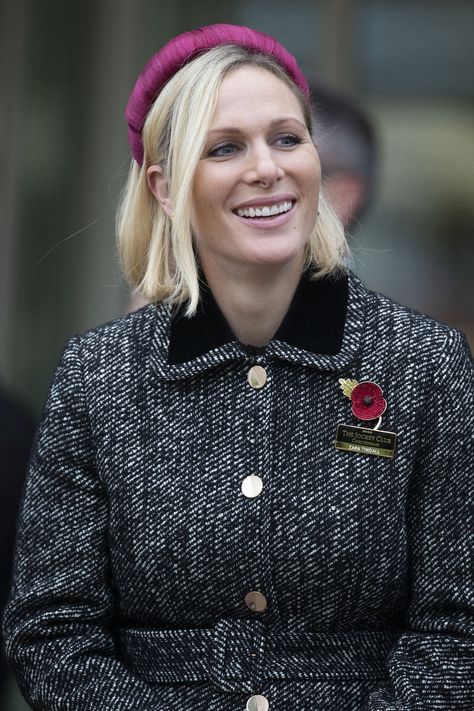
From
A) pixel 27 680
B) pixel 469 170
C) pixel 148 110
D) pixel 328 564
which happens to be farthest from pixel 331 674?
pixel 469 170

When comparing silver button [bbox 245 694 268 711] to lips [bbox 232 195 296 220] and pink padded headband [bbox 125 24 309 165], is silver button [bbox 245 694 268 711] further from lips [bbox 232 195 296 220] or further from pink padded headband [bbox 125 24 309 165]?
pink padded headband [bbox 125 24 309 165]

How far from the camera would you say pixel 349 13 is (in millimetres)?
5730

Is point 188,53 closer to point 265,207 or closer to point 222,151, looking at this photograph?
point 222,151

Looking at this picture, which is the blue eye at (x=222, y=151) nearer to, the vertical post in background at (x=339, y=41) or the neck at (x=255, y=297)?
the neck at (x=255, y=297)

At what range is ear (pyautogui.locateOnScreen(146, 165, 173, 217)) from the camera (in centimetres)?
322

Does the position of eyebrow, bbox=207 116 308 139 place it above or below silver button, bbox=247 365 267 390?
above

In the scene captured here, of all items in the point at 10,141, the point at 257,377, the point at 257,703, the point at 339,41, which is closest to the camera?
the point at 257,703

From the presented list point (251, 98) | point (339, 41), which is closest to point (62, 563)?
point (251, 98)

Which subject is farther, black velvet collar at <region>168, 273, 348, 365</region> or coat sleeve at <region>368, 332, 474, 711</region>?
black velvet collar at <region>168, 273, 348, 365</region>

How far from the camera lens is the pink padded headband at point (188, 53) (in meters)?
3.14

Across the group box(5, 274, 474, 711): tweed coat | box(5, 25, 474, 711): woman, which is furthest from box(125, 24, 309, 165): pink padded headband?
box(5, 274, 474, 711): tweed coat

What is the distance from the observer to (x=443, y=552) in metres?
2.99

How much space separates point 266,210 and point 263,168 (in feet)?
0.29

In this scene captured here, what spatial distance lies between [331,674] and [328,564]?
0.78 ft
